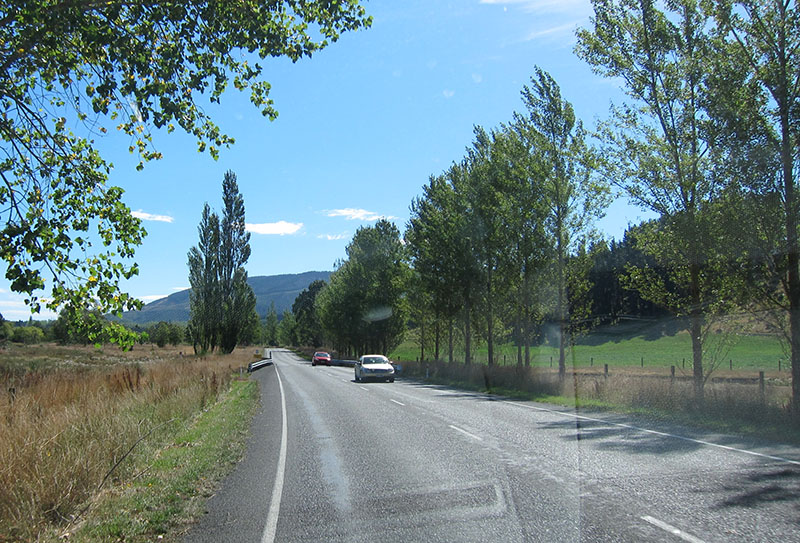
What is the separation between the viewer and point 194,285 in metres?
55.4

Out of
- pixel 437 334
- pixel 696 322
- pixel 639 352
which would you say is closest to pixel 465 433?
pixel 696 322

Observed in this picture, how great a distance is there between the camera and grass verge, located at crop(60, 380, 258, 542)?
593cm

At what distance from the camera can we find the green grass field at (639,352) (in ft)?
131

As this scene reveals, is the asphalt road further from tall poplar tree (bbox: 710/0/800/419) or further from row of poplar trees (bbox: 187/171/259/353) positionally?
row of poplar trees (bbox: 187/171/259/353)

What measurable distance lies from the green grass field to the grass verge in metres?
15.2

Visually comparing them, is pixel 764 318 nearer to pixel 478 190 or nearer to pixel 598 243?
pixel 598 243

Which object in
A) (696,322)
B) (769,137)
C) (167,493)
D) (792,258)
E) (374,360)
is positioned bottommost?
(167,493)

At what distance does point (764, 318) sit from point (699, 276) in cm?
248

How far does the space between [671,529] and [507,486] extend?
221 centimetres

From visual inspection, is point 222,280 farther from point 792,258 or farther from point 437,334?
point 792,258

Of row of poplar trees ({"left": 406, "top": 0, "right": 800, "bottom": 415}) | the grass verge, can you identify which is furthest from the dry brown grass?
row of poplar trees ({"left": 406, "top": 0, "right": 800, "bottom": 415})

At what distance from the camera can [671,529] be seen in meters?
5.51

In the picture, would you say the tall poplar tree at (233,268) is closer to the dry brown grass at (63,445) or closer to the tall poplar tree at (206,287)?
the tall poplar tree at (206,287)

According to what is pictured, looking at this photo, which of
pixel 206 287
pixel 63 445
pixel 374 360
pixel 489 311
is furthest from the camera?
pixel 206 287
